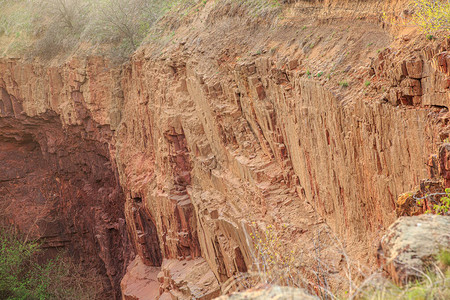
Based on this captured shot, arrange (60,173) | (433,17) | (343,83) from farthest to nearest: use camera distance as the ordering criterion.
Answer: (60,173), (343,83), (433,17)

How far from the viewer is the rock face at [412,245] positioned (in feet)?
13.7

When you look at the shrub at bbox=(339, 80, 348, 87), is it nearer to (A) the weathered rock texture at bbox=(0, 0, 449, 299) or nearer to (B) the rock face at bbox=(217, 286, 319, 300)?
(A) the weathered rock texture at bbox=(0, 0, 449, 299)

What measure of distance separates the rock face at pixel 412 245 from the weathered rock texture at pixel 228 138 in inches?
82.5

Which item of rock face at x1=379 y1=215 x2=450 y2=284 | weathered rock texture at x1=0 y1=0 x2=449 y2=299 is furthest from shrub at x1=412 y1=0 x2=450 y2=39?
rock face at x1=379 y1=215 x2=450 y2=284

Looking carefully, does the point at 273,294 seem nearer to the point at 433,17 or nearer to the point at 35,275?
the point at 433,17

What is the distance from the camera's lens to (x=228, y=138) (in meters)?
14.2

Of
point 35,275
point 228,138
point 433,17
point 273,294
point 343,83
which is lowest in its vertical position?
point 35,275

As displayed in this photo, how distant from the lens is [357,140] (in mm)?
8070

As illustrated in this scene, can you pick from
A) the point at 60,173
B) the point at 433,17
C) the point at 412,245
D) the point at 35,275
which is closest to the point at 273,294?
the point at 412,245

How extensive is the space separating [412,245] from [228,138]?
10.1m

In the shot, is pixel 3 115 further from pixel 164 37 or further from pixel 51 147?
pixel 164 37

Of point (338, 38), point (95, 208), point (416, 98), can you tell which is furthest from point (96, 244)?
point (416, 98)

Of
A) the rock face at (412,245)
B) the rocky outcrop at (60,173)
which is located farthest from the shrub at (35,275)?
the rock face at (412,245)

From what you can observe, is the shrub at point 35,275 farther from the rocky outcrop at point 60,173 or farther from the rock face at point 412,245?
the rock face at point 412,245
